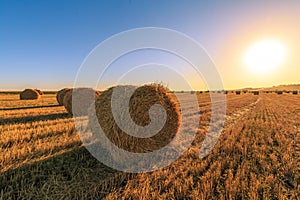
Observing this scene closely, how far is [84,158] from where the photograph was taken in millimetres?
5270

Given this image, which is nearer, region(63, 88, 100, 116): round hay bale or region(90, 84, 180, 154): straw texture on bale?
region(90, 84, 180, 154): straw texture on bale

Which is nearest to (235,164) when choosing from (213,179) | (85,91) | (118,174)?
(213,179)

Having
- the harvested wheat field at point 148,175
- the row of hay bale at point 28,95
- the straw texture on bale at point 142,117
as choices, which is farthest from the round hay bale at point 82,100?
the row of hay bale at point 28,95

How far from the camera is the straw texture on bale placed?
5160 mm

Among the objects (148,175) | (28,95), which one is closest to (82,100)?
(148,175)

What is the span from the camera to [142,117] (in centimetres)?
514

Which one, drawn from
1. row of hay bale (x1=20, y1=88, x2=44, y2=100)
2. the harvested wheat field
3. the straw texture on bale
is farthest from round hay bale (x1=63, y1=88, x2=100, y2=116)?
row of hay bale (x1=20, y1=88, x2=44, y2=100)

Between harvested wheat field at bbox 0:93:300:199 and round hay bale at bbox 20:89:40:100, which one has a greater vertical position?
round hay bale at bbox 20:89:40:100

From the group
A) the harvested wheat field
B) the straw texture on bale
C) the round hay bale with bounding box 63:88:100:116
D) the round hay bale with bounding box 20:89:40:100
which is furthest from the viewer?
the round hay bale with bounding box 20:89:40:100

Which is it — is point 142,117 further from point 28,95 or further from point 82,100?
point 28,95

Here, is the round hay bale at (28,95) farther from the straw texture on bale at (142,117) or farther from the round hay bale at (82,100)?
the straw texture on bale at (142,117)

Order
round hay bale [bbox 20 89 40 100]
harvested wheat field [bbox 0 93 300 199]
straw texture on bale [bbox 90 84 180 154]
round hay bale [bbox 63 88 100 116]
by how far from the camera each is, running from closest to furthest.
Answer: harvested wheat field [bbox 0 93 300 199] → straw texture on bale [bbox 90 84 180 154] → round hay bale [bbox 63 88 100 116] → round hay bale [bbox 20 89 40 100]

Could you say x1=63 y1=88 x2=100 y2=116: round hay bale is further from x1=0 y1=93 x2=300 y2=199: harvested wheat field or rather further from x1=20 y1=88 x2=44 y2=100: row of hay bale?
x1=20 y1=88 x2=44 y2=100: row of hay bale

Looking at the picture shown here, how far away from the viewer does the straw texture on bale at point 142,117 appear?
5.16 m
